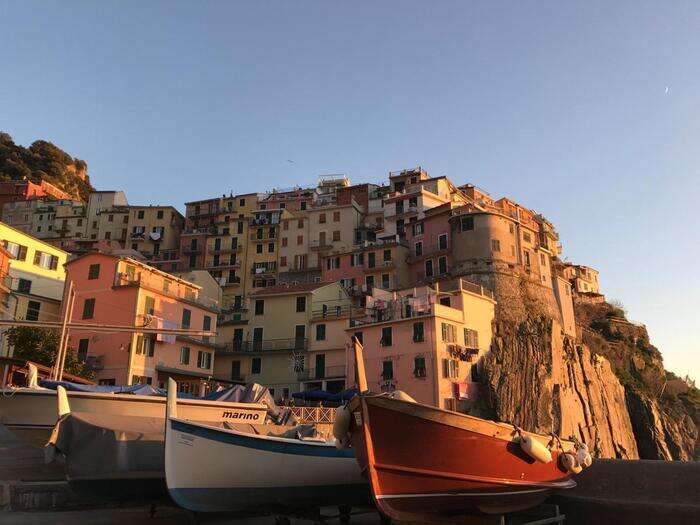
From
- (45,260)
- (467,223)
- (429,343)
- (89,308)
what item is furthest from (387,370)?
(45,260)

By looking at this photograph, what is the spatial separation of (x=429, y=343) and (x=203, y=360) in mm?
17559

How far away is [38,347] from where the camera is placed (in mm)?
32656

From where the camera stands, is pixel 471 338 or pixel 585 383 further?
pixel 585 383

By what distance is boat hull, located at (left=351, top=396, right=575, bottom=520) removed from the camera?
10.4 meters

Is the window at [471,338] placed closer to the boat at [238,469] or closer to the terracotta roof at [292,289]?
the terracotta roof at [292,289]

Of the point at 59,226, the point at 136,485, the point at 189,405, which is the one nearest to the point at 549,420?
the point at 189,405

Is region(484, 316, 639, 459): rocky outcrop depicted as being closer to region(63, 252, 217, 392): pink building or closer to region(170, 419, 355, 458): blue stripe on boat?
region(63, 252, 217, 392): pink building

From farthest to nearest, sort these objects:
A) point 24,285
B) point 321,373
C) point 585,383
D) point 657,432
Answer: point 657,432, point 585,383, point 321,373, point 24,285

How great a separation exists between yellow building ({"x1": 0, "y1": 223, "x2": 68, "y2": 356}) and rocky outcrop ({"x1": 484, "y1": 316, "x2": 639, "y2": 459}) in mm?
34286

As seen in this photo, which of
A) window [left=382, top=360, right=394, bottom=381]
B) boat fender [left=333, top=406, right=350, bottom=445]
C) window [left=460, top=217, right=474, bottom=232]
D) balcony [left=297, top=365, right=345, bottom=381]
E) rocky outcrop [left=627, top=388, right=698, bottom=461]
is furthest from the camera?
rocky outcrop [left=627, top=388, right=698, bottom=461]

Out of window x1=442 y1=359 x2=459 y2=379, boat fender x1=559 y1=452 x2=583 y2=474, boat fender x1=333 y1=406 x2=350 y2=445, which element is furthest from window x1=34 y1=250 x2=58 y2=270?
boat fender x1=559 y1=452 x2=583 y2=474

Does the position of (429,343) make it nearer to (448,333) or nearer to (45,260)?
(448,333)

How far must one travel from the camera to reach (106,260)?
3994 cm

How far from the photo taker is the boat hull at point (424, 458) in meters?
10.4
